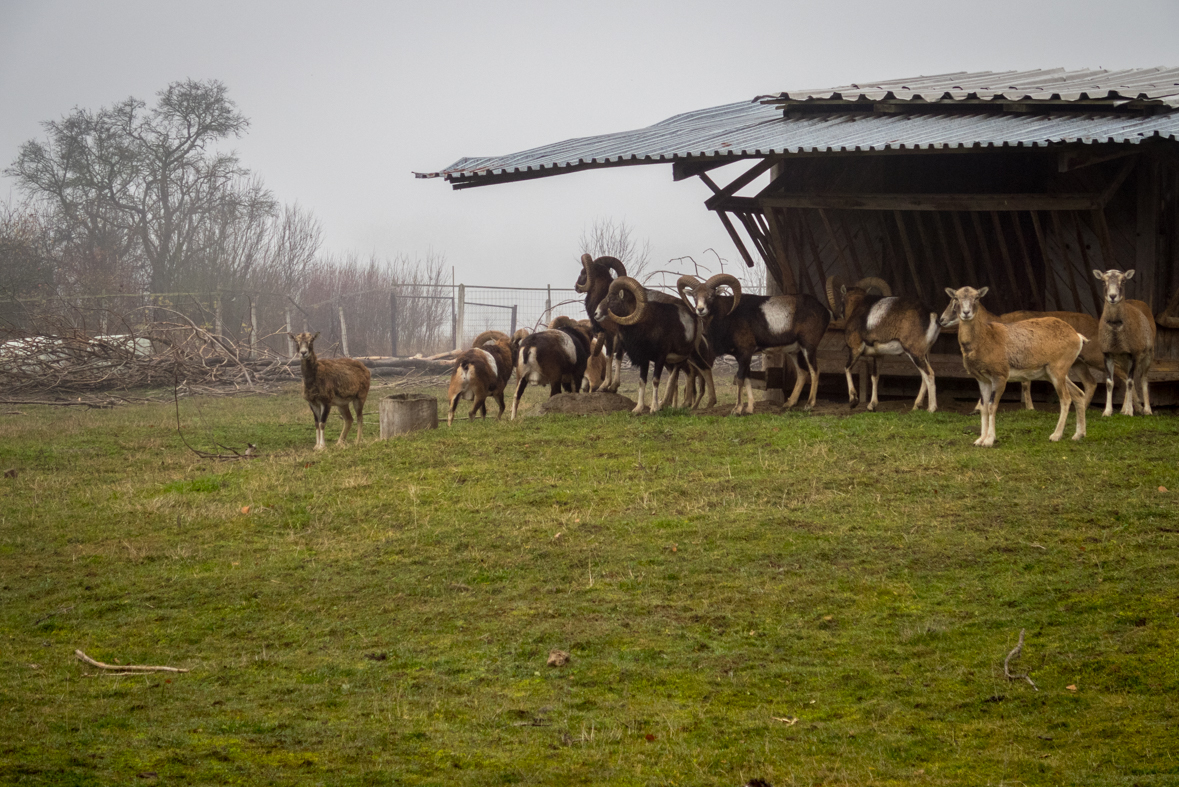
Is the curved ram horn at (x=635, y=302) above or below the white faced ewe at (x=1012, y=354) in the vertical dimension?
above

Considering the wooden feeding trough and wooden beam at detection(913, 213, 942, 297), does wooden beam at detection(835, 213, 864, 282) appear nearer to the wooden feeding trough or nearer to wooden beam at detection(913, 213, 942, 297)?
wooden beam at detection(913, 213, 942, 297)

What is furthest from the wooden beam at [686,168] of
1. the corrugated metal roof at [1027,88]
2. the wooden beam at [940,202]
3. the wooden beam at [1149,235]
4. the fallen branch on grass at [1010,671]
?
the fallen branch on grass at [1010,671]

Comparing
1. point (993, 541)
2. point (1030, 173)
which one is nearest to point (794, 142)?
point (1030, 173)

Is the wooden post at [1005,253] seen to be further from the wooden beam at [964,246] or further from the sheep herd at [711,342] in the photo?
the sheep herd at [711,342]

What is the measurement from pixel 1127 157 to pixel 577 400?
24.3 feet

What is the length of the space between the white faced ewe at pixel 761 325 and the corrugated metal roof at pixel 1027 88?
2.95 meters

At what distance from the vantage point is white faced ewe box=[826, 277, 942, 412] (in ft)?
44.9

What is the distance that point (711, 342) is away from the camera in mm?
15172

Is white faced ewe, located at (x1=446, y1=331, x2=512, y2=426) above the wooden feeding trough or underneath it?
above

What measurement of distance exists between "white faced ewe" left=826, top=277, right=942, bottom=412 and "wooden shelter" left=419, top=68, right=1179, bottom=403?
21.7 inches

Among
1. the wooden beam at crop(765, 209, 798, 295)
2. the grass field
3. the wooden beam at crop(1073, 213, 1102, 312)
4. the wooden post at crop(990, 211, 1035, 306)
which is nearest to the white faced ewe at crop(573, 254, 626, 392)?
the wooden beam at crop(765, 209, 798, 295)

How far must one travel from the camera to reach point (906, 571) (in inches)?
276

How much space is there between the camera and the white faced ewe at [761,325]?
14.7 metres

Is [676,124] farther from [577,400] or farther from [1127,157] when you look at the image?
[1127,157]
